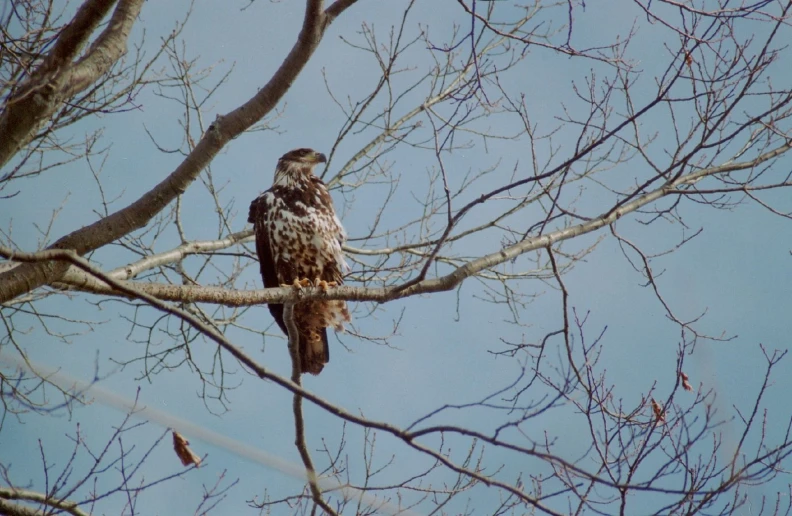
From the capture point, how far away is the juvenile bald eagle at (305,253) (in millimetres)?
5828

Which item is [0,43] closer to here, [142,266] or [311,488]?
[142,266]

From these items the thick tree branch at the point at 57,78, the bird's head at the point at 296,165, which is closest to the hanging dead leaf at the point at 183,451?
the thick tree branch at the point at 57,78

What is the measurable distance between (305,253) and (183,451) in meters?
2.17

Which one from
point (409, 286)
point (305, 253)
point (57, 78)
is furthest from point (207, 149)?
point (305, 253)

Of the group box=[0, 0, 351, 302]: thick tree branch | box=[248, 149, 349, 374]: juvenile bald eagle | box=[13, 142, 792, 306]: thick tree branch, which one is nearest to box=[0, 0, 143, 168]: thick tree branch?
box=[0, 0, 351, 302]: thick tree branch

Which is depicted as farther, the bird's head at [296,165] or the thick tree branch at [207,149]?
the bird's head at [296,165]

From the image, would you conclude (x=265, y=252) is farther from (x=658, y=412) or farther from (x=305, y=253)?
(x=658, y=412)

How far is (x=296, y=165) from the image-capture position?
21.4 feet

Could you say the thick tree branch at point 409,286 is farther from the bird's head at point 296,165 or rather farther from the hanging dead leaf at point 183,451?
the bird's head at point 296,165

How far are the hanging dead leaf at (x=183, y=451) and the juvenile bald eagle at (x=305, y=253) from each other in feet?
6.01

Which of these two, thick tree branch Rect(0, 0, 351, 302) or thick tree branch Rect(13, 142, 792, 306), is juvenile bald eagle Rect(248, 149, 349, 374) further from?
thick tree branch Rect(0, 0, 351, 302)

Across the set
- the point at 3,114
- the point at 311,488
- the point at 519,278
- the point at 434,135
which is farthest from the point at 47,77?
the point at 519,278

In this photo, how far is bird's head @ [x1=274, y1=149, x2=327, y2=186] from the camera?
641 cm

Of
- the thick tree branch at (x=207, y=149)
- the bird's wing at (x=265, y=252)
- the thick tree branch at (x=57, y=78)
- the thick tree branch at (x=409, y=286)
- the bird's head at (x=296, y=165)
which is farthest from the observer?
the bird's head at (x=296, y=165)
